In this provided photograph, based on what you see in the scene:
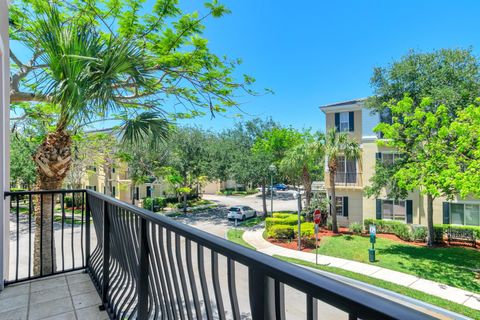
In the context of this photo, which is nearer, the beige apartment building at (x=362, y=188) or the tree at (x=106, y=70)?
the tree at (x=106, y=70)

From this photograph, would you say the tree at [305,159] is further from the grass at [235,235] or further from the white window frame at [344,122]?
the grass at [235,235]

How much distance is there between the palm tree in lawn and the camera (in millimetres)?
14617

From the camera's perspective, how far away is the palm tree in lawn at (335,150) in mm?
14617

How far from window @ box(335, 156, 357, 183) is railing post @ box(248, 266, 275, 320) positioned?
16192 millimetres

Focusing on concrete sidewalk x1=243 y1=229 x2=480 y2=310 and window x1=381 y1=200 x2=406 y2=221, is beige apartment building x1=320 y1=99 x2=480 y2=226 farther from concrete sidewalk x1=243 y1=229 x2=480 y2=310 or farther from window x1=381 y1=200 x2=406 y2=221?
concrete sidewalk x1=243 y1=229 x2=480 y2=310

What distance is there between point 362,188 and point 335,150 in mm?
3288

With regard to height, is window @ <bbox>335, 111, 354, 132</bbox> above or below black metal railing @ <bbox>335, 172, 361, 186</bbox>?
above

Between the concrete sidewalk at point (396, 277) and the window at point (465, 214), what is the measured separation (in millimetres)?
7238

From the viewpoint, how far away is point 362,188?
1570 cm

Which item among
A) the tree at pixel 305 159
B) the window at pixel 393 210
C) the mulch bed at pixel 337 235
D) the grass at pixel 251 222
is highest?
the tree at pixel 305 159

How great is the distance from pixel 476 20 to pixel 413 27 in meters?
2.36

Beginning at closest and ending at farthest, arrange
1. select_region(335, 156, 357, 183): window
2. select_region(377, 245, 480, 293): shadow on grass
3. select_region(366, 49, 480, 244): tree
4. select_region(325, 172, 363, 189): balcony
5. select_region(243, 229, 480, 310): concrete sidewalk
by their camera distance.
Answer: select_region(243, 229, 480, 310): concrete sidewalk, select_region(377, 245, 480, 293): shadow on grass, select_region(366, 49, 480, 244): tree, select_region(325, 172, 363, 189): balcony, select_region(335, 156, 357, 183): window

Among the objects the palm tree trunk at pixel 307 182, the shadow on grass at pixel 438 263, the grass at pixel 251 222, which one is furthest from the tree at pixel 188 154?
the shadow on grass at pixel 438 263

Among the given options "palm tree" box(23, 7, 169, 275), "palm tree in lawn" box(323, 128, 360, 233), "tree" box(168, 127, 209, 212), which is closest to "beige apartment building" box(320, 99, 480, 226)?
"palm tree in lawn" box(323, 128, 360, 233)
